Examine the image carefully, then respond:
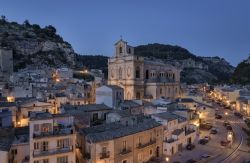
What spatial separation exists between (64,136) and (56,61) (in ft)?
346

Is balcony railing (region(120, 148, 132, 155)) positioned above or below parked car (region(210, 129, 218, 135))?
above

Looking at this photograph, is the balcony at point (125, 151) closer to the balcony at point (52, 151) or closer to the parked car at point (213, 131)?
the balcony at point (52, 151)

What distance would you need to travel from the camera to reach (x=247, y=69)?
131000mm

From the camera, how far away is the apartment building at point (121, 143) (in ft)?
101

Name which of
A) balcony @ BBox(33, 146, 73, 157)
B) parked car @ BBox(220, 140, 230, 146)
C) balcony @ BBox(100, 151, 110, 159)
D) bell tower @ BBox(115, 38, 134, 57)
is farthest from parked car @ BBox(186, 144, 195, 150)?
bell tower @ BBox(115, 38, 134, 57)

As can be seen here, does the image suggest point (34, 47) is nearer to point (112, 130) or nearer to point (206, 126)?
point (206, 126)

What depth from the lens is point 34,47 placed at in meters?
131

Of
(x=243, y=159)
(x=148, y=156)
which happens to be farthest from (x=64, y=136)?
(x=243, y=159)

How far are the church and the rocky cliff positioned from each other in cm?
5727

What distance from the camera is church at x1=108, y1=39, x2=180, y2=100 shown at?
72312 millimetres

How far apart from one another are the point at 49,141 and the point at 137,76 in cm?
4803

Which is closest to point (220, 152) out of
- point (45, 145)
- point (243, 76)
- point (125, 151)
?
point (125, 151)

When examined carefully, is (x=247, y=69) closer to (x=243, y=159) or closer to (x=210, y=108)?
(x=210, y=108)

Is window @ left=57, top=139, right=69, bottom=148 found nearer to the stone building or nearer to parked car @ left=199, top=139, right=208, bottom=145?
parked car @ left=199, top=139, right=208, bottom=145
